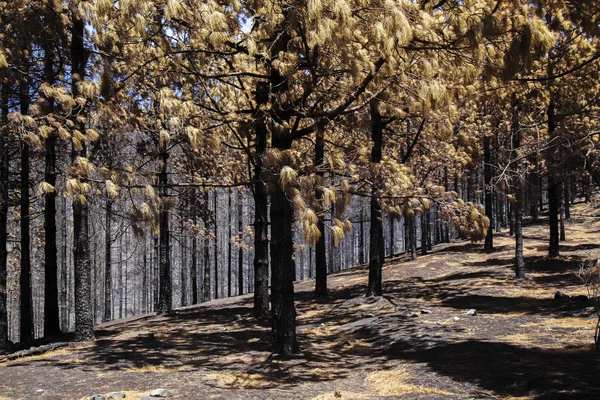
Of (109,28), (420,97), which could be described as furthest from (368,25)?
(109,28)

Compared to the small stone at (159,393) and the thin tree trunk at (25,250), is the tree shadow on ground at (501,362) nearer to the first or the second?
the small stone at (159,393)

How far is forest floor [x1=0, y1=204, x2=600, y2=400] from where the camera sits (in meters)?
6.32

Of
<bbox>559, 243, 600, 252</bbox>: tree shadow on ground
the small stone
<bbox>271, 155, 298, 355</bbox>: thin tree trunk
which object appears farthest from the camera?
<bbox>559, 243, 600, 252</bbox>: tree shadow on ground

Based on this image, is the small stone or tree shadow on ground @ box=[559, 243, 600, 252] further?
tree shadow on ground @ box=[559, 243, 600, 252]

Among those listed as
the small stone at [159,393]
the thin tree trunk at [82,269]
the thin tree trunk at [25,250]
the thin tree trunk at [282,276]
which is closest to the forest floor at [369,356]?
the small stone at [159,393]

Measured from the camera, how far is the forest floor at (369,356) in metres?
6.32

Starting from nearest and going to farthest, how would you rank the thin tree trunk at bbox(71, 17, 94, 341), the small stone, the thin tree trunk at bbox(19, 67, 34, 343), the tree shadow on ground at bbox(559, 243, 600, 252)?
the small stone, the thin tree trunk at bbox(71, 17, 94, 341), the thin tree trunk at bbox(19, 67, 34, 343), the tree shadow on ground at bbox(559, 243, 600, 252)

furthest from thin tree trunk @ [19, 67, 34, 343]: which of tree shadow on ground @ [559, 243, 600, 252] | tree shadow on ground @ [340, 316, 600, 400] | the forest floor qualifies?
tree shadow on ground @ [559, 243, 600, 252]

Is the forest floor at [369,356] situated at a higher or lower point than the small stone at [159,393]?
lower

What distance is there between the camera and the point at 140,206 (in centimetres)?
693

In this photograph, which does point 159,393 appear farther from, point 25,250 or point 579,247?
point 579,247

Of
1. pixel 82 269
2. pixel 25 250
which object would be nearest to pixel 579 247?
pixel 82 269

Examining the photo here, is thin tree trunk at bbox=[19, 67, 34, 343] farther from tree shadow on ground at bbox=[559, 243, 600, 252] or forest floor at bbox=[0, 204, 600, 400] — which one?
tree shadow on ground at bbox=[559, 243, 600, 252]

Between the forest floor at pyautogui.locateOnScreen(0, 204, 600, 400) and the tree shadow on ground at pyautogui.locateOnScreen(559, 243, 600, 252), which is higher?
the tree shadow on ground at pyautogui.locateOnScreen(559, 243, 600, 252)
